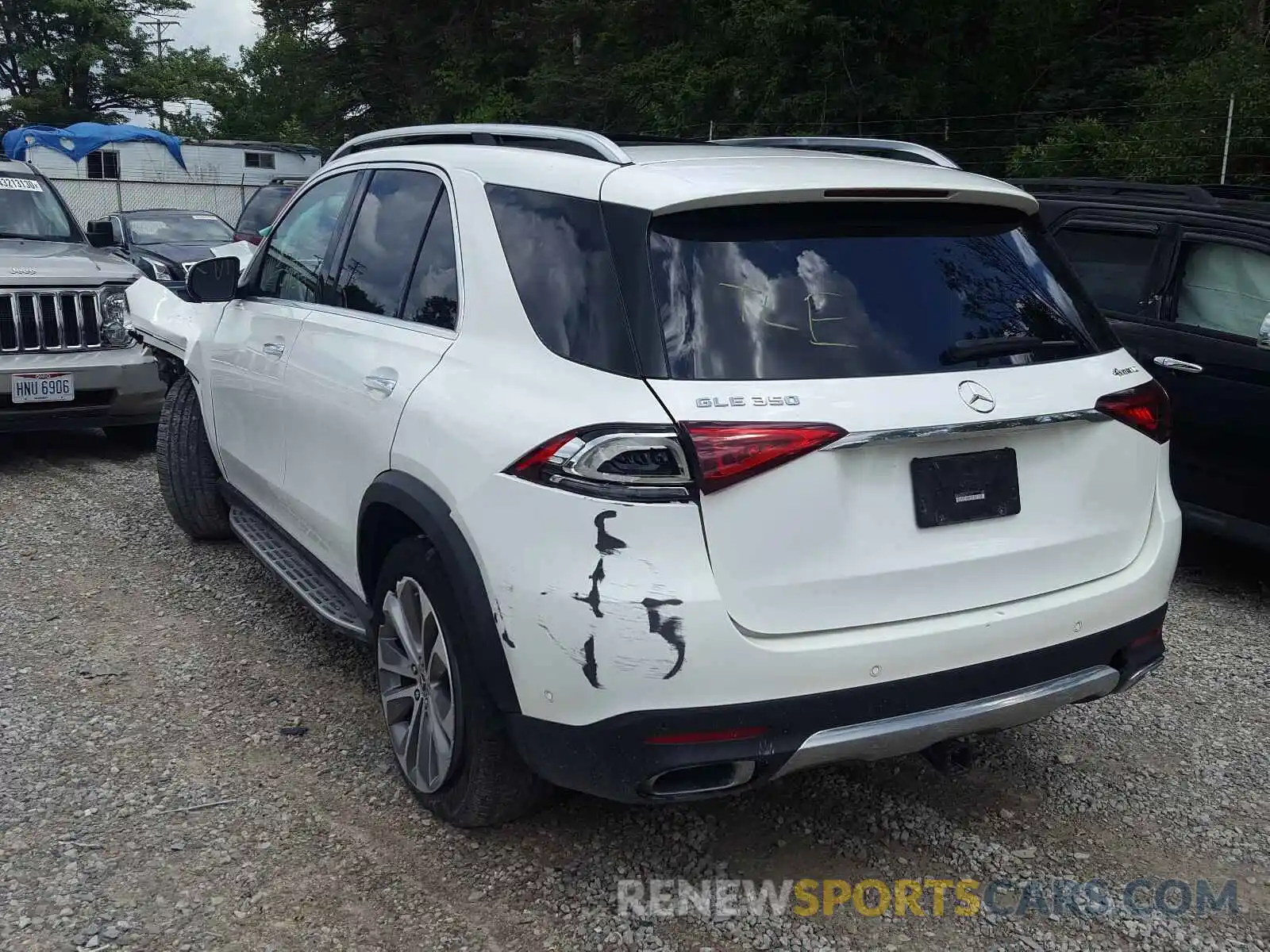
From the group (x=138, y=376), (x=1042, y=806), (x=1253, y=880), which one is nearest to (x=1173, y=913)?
(x=1253, y=880)

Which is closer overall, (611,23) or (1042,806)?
(1042,806)

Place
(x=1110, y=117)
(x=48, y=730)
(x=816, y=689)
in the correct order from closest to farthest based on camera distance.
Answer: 1. (x=816, y=689)
2. (x=48, y=730)
3. (x=1110, y=117)

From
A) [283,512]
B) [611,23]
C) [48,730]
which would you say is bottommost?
[48,730]

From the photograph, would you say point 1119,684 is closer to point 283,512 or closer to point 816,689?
point 816,689

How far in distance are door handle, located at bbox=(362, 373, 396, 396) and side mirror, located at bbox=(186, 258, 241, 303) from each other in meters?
1.67

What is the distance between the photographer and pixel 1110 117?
16.4 metres

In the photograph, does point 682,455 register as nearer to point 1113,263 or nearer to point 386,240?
point 386,240

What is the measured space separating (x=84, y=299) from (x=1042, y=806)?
6424 millimetres

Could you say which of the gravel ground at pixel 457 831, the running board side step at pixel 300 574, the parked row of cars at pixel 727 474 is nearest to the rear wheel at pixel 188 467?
the running board side step at pixel 300 574

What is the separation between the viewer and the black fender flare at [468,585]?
2.78 m

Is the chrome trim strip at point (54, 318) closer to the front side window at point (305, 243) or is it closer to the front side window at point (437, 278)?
the front side window at point (305, 243)

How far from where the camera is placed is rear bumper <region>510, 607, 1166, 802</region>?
2604 millimetres

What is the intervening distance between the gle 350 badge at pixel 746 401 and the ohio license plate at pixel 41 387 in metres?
5.90

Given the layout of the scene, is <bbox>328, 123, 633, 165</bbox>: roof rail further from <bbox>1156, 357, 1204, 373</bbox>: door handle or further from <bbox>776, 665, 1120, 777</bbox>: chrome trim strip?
<bbox>1156, 357, 1204, 373</bbox>: door handle
